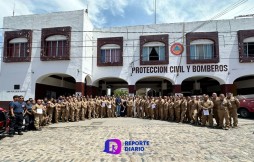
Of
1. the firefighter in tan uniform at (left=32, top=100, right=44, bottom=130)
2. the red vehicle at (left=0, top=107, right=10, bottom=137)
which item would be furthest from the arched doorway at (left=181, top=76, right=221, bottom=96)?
the red vehicle at (left=0, top=107, right=10, bottom=137)

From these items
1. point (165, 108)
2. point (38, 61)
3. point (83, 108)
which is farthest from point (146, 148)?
point (38, 61)

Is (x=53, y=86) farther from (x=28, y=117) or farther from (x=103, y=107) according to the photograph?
(x=28, y=117)

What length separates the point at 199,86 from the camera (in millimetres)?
27375

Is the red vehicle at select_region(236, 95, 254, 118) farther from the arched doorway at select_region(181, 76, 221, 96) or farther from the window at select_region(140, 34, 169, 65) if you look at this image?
the arched doorway at select_region(181, 76, 221, 96)

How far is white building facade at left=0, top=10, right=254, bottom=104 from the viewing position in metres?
21.9

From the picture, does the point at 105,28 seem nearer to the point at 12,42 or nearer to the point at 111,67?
the point at 111,67

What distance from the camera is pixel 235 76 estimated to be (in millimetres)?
21750

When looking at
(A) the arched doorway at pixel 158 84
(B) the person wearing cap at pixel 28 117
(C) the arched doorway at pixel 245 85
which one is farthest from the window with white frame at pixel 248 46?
(B) the person wearing cap at pixel 28 117

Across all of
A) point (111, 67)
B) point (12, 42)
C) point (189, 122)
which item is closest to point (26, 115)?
point (189, 122)

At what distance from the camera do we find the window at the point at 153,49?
22859 millimetres

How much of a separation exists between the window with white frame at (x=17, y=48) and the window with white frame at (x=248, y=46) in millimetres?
20593

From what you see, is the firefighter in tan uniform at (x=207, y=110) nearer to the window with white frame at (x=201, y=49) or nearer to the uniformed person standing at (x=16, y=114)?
the window with white frame at (x=201, y=49)

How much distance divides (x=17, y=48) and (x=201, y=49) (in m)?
17.7

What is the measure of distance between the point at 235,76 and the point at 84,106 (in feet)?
45.6
